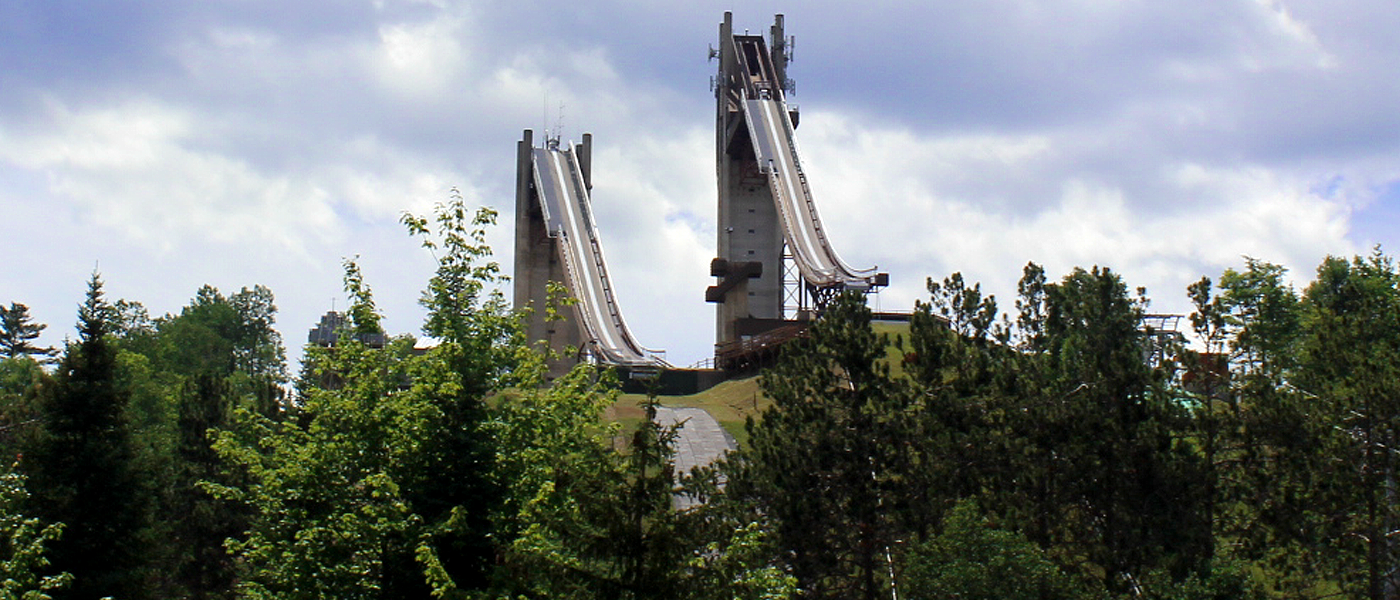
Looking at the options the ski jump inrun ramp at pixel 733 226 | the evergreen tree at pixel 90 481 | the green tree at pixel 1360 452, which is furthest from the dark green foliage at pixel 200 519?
the ski jump inrun ramp at pixel 733 226

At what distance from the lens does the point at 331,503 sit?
1545 centimetres

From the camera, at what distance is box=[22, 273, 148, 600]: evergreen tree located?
18609mm

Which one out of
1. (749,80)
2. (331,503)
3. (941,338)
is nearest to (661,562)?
(331,503)

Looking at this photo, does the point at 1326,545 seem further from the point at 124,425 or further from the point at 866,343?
the point at 124,425

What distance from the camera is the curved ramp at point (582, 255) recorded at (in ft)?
218

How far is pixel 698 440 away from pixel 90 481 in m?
22.9

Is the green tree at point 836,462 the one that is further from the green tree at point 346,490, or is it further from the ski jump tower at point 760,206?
the ski jump tower at point 760,206

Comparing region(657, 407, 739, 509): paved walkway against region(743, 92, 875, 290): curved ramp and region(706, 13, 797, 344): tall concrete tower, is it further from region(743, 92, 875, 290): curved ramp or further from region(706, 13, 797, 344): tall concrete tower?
region(706, 13, 797, 344): tall concrete tower

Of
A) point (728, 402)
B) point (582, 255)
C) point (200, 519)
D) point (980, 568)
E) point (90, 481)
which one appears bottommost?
point (200, 519)

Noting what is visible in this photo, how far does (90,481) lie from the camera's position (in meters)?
19.0

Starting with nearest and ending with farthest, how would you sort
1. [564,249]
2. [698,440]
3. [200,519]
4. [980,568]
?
[980,568] → [200,519] → [698,440] → [564,249]

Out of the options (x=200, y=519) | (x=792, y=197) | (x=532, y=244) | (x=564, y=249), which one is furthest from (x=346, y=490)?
(x=532, y=244)

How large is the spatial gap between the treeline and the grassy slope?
770 inches

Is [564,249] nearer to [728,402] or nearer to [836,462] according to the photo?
[728,402]
